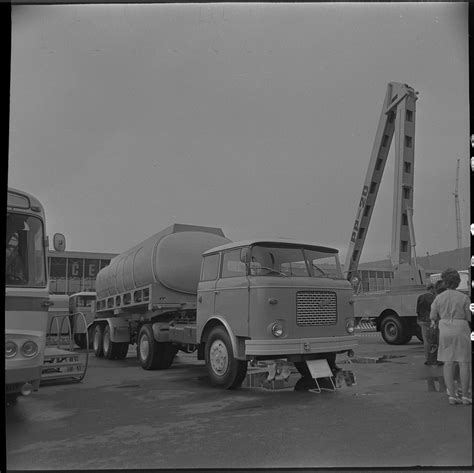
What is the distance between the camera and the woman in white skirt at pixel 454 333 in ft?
17.4

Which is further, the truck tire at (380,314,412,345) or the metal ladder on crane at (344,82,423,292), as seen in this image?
the truck tire at (380,314,412,345)

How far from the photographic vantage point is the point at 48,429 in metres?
5.11

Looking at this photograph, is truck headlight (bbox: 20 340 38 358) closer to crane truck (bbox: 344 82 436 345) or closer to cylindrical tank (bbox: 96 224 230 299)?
cylindrical tank (bbox: 96 224 230 299)

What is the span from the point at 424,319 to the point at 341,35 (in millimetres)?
3395

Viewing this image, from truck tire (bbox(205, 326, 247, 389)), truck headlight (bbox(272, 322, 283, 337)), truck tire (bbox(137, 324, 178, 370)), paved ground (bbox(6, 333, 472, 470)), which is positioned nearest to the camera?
paved ground (bbox(6, 333, 472, 470))

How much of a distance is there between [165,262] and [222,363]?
1.65 m

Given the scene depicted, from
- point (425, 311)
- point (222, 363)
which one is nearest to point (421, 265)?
point (425, 311)

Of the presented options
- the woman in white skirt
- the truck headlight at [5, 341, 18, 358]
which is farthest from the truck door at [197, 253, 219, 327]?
the woman in white skirt

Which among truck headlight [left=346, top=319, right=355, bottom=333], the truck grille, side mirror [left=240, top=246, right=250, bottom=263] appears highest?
side mirror [left=240, top=246, right=250, bottom=263]

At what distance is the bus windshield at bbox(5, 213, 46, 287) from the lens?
17.1 feet

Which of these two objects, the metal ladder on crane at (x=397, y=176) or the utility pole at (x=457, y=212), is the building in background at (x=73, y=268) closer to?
the metal ladder on crane at (x=397, y=176)

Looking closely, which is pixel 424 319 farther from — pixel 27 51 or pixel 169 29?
pixel 27 51

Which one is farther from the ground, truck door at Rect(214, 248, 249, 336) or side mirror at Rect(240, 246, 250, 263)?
side mirror at Rect(240, 246, 250, 263)

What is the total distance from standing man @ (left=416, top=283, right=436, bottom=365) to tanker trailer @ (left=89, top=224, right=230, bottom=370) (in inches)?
93.7
